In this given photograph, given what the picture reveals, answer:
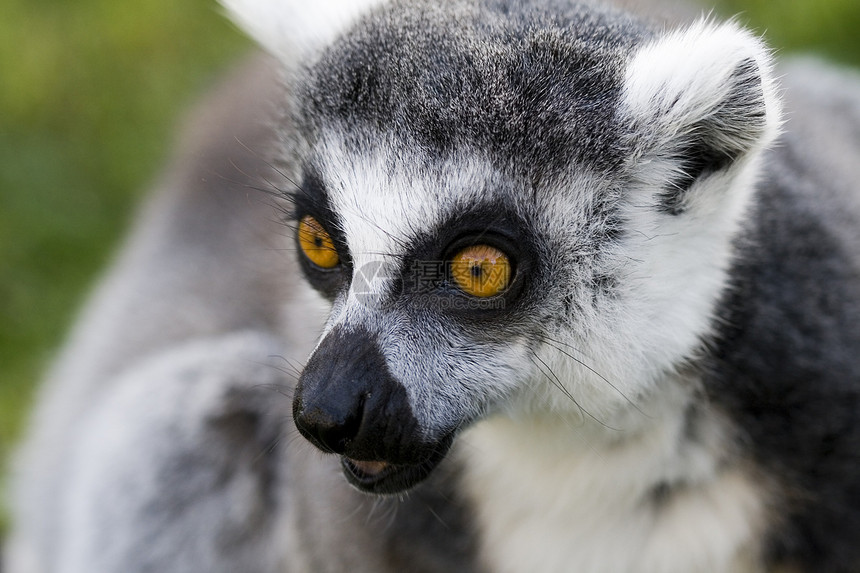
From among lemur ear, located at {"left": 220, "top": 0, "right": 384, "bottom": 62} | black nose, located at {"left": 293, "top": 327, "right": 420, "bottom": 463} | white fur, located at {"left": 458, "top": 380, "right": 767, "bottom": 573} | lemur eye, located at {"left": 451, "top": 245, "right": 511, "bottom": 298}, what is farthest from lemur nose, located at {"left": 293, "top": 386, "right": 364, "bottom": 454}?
lemur ear, located at {"left": 220, "top": 0, "right": 384, "bottom": 62}

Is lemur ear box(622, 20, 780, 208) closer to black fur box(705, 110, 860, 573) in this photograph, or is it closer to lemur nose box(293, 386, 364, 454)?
black fur box(705, 110, 860, 573)

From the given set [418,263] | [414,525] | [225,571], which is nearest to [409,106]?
[418,263]

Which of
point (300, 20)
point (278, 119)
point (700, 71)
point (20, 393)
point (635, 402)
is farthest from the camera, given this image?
point (20, 393)


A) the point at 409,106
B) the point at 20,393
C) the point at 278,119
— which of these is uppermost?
the point at 409,106

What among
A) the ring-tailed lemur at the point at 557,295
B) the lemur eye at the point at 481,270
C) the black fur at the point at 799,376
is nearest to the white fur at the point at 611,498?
the ring-tailed lemur at the point at 557,295

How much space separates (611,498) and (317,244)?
117 centimetres

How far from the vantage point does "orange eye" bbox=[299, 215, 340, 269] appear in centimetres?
309

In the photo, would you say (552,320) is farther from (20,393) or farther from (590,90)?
(20,393)

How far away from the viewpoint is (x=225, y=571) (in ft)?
14.2

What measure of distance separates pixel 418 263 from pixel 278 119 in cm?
111

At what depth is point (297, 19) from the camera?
3.45 metres

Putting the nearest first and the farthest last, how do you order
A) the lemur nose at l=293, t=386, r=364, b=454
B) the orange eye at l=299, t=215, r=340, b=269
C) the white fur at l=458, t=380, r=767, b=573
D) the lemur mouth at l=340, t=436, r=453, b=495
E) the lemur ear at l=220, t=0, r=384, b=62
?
the lemur nose at l=293, t=386, r=364, b=454, the lemur mouth at l=340, t=436, r=453, b=495, the orange eye at l=299, t=215, r=340, b=269, the white fur at l=458, t=380, r=767, b=573, the lemur ear at l=220, t=0, r=384, b=62

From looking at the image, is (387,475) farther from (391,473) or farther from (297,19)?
(297,19)

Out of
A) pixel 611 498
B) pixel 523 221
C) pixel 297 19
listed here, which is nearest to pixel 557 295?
pixel 523 221
